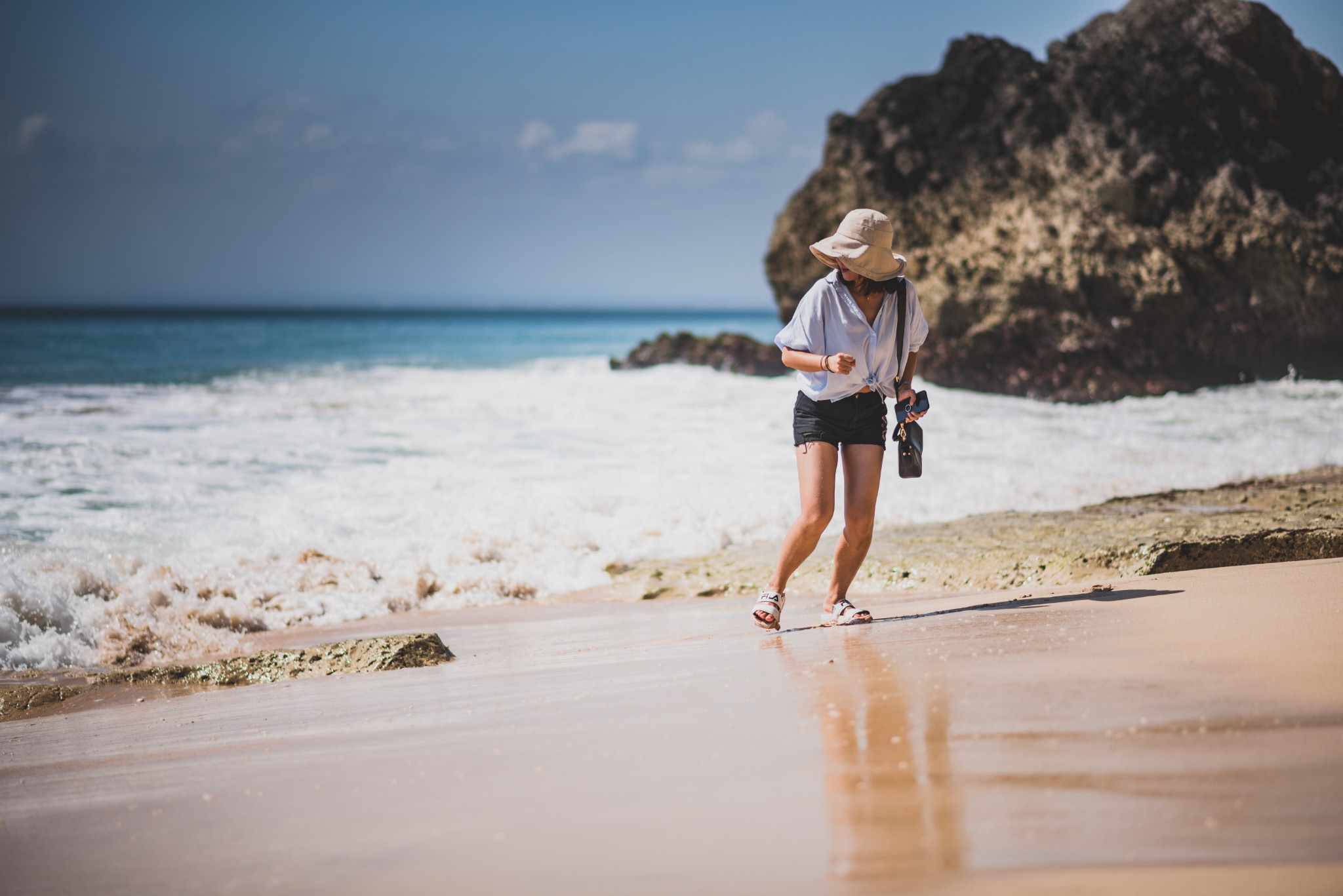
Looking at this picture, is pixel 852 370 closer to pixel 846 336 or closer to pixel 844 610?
pixel 846 336

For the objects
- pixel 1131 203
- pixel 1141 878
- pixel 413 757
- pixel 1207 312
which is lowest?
pixel 413 757

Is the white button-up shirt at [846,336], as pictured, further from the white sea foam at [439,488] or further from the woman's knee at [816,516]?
the white sea foam at [439,488]

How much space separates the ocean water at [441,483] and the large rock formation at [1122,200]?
1.02 metres

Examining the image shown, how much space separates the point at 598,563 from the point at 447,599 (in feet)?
3.83

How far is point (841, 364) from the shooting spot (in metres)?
3.91

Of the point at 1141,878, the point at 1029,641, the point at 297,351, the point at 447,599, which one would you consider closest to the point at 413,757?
the point at 1141,878

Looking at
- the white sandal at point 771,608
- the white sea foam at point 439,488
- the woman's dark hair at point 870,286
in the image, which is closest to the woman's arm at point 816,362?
the woman's dark hair at point 870,286

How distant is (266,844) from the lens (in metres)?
2.23

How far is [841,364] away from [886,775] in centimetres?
200

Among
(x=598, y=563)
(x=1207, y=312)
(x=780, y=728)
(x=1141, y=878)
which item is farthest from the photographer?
(x=1207, y=312)

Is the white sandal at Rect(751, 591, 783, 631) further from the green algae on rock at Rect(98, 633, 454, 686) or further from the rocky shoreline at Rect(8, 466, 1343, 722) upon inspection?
the green algae on rock at Rect(98, 633, 454, 686)

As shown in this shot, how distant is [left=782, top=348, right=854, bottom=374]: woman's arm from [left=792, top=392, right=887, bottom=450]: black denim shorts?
0.55 feet

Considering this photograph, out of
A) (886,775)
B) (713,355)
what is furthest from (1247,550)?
(713,355)

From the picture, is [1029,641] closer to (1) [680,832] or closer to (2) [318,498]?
(1) [680,832]
